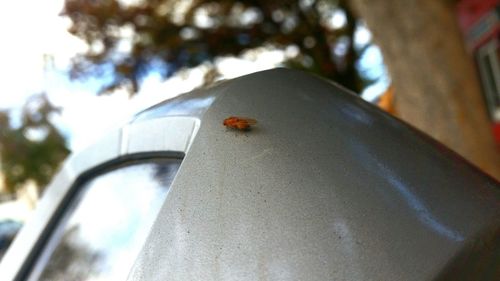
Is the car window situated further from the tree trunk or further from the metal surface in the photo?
the tree trunk

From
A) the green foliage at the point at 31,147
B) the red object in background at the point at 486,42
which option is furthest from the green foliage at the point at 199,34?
the green foliage at the point at 31,147

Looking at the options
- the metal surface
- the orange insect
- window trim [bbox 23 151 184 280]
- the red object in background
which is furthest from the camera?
the red object in background

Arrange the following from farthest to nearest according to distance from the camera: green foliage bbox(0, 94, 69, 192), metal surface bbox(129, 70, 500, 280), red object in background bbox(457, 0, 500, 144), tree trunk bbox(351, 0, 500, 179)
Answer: green foliage bbox(0, 94, 69, 192) → red object in background bbox(457, 0, 500, 144) → tree trunk bbox(351, 0, 500, 179) → metal surface bbox(129, 70, 500, 280)

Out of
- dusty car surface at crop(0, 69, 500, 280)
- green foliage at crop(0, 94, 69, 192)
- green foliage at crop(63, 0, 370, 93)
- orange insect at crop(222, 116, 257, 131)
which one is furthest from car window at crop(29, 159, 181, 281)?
green foliage at crop(0, 94, 69, 192)

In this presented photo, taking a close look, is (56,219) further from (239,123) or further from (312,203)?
(312,203)

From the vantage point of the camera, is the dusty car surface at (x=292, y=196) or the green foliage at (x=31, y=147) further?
the green foliage at (x=31, y=147)

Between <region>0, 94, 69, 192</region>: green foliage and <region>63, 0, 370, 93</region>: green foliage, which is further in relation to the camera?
<region>0, 94, 69, 192</region>: green foliage

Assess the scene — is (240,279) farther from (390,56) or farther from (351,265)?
(390,56)

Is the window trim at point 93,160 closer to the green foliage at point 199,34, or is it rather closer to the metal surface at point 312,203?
the metal surface at point 312,203

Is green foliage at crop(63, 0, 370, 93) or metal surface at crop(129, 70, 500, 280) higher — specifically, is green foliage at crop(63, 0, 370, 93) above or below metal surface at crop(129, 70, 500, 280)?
below
